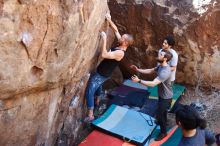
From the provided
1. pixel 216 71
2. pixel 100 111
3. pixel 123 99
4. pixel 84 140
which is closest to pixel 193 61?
pixel 216 71

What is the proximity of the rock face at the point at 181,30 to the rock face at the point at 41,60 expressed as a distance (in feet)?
7.08

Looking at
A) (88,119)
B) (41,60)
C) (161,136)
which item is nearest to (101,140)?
(88,119)

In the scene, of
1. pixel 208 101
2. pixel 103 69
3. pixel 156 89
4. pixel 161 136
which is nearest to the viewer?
pixel 161 136

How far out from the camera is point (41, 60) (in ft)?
15.4

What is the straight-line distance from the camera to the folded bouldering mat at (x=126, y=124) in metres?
6.32

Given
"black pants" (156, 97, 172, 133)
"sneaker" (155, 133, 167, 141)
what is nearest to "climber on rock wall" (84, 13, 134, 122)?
"black pants" (156, 97, 172, 133)

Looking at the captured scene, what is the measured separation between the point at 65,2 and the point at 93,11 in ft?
2.87

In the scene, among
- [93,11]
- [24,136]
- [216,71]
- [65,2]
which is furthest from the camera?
[216,71]

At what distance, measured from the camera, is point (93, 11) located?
17.8ft

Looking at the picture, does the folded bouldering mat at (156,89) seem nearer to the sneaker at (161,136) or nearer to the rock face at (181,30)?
the rock face at (181,30)

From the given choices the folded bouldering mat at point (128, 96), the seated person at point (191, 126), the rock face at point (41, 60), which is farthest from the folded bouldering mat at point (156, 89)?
the seated person at point (191, 126)

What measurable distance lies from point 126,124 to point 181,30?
239 cm

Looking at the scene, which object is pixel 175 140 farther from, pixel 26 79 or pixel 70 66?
pixel 26 79

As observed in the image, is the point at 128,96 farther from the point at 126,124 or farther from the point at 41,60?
the point at 41,60
